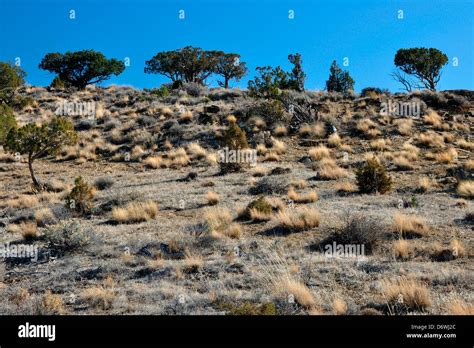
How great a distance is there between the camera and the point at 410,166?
18062mm

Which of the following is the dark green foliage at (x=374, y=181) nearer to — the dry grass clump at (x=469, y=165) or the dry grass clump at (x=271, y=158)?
the dry grass clump at (x=469, y=165)

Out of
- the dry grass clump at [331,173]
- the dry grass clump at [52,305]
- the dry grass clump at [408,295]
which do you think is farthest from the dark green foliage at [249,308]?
the dry grass clump at [331,173]

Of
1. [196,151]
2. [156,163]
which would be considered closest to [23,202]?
[156,163]

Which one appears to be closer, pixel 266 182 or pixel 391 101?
pixel 266 182

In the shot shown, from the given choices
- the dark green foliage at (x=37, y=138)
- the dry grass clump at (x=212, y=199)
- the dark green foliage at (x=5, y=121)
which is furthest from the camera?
the dark green foliage at (x=5, y=121)

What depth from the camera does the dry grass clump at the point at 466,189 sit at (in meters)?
13.5

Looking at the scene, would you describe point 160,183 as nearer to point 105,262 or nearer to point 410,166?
point 105,262

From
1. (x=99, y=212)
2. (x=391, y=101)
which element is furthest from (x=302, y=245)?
(x=391, y=101)

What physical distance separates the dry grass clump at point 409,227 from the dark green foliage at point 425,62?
3196 cm

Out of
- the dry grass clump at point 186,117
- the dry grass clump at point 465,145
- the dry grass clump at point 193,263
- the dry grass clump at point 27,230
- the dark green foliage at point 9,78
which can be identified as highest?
the dark green foliage at point 9,78

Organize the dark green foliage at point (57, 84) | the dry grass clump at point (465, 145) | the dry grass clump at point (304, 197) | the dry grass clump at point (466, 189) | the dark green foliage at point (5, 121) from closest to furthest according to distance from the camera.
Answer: the dry grass clump at point (466, 189)
the dry grass clump at point (304, 197)
the dark green foliage at point (5, 121)
the dry grass clump at point (465, 145)
the dark green foliage at point (57, 84)

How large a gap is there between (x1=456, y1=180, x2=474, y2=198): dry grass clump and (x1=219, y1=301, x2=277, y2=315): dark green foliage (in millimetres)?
9511
